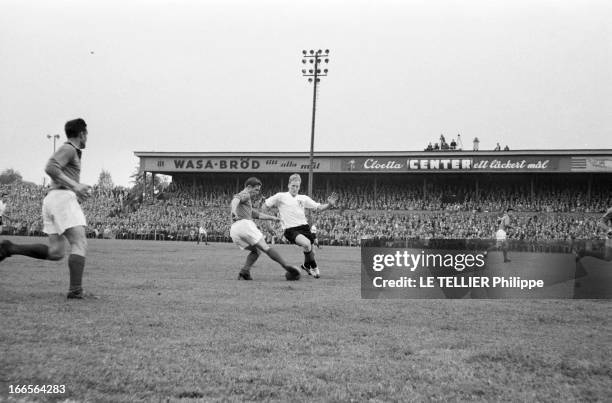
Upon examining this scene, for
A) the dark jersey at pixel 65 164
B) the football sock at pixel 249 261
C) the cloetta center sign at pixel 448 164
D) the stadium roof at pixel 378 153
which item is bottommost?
the football sock at pixel 249 261

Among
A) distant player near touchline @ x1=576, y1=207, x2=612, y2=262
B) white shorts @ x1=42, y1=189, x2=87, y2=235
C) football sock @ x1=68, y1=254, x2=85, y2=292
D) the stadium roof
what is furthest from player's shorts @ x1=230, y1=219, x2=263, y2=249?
the stadium roof

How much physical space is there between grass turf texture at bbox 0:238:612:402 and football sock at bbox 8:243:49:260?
1.71 ft

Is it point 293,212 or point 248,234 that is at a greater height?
point 293,212

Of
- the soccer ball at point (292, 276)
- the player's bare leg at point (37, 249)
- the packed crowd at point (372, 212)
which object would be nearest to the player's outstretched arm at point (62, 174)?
the player's bare leg at point (37, 249)

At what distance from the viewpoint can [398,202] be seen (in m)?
53.1

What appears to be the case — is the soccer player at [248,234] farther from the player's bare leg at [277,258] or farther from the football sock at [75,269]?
the football sock at [75,269]

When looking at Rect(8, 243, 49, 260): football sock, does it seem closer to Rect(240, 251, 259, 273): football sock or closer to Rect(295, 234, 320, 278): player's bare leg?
Rect(240, 251, 259, 273): football sock

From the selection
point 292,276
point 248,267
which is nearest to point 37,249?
point 248,267

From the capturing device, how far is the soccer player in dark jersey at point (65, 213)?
22.5 feet

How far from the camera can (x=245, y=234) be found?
10.5 meters

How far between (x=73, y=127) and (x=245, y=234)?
4007 millimetres

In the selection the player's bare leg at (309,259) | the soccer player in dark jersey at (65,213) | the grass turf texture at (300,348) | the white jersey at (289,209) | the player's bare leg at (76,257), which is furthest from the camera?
the white jersey at (289,209)

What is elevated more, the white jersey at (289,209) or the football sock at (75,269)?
the white jersey at (289,209)

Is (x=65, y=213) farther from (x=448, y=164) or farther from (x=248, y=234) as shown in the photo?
(x=448, y=164)
